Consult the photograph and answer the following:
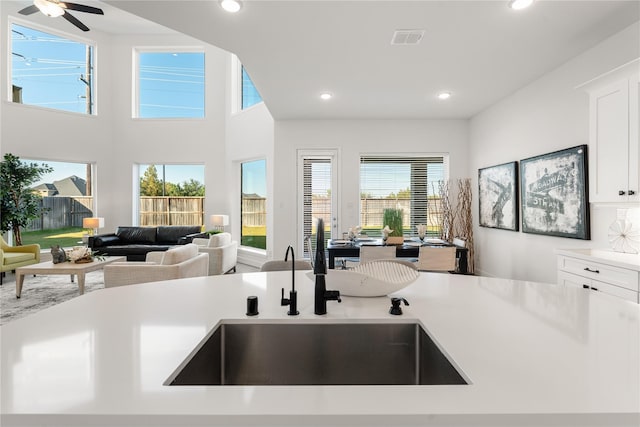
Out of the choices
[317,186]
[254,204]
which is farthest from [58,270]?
[317,186]

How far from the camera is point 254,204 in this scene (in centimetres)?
747

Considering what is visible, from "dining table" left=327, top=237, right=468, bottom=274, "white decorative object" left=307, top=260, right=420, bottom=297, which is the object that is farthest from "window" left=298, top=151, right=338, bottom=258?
"white decorative object" left=307, top=260, right=420, bottom=297

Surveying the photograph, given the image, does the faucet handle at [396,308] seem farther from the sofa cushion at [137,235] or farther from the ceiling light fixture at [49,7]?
the sofa cushion at [137,235]

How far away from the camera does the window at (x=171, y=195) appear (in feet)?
26.2

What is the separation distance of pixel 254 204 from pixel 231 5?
5.20 metres

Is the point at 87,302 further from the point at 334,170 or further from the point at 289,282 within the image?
the point at 334,170

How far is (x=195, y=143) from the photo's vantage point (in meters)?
7.86

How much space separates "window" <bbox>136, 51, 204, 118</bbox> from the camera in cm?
805

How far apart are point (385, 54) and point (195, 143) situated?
18.8 feet

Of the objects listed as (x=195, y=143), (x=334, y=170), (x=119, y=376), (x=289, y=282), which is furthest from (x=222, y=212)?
(x=119, y=376)

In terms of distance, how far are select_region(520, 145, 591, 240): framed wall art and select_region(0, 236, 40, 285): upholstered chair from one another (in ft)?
24.2


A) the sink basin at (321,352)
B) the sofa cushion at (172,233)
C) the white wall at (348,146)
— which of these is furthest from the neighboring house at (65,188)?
the sink basin at (321,352)

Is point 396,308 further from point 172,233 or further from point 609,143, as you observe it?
point 172,233

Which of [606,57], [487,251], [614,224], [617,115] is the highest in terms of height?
[606,57]
